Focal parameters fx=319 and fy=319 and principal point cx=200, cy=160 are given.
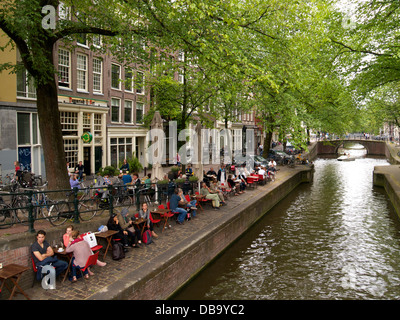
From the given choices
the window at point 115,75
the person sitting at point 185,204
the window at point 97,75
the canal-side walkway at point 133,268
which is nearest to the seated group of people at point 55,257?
the canal-side walkway at point 133,268

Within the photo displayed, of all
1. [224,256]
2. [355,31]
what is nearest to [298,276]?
[224,256]

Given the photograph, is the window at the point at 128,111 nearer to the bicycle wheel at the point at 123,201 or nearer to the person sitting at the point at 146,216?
the bicycle wheel at the point at 123,201

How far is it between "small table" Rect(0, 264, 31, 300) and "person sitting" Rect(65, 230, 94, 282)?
0.86 meters

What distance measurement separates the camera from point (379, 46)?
16969 millimetres

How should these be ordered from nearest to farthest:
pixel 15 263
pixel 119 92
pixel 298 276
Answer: pixel 15 263 → pixel 298 276 → pixel 119 92

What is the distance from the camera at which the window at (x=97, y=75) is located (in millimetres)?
21148

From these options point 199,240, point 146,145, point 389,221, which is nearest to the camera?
point 199,240

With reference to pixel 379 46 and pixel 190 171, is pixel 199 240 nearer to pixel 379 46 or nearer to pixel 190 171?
pixel 190 171

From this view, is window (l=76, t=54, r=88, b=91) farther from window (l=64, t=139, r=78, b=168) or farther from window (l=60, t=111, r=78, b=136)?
window (l=64, t=139, r=78, b=168)

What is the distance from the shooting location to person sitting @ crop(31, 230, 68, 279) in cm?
630

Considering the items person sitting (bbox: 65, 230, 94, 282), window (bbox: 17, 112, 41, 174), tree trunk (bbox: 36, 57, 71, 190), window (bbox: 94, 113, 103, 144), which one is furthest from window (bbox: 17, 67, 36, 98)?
person sitting (bbox: 65, 230, 94, 282)

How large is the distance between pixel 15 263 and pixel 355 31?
699 inches

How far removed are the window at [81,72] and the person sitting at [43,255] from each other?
1540 centimetres
